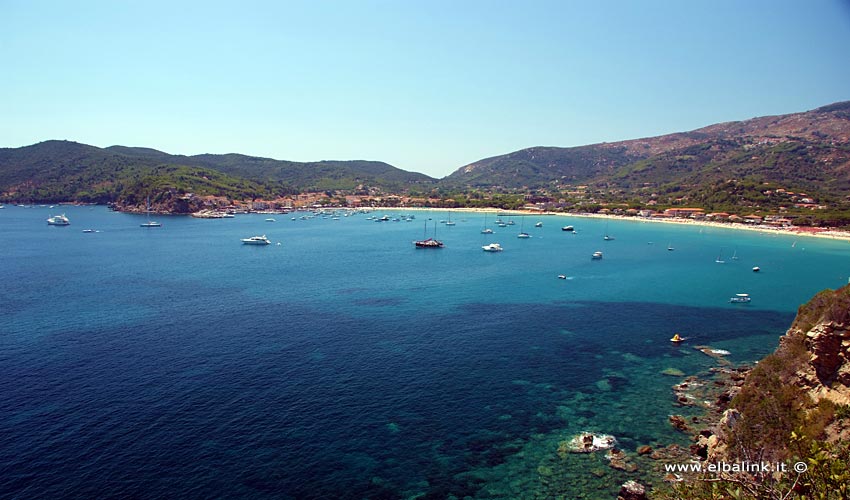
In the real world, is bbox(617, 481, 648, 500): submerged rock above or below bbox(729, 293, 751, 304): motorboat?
below

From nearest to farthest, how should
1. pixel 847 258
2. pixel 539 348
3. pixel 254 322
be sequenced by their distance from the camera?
pixel 539 348 → pixel 254 322 → pixel 847 258

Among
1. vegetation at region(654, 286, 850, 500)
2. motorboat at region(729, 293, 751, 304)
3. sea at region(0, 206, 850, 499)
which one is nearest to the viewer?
vegetation at region(654, 286, 850, 500)

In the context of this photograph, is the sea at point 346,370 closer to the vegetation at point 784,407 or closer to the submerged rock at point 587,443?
the submerged rock at point 587,443

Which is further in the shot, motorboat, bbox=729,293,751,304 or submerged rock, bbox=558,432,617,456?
motorboat, bbox=729,293,751,304

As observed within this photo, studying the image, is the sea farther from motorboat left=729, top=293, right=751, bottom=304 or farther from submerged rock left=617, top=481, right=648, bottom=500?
motorboat left=729, top=293, right=751, bottom=304

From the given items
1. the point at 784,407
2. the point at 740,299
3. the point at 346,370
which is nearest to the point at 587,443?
the point at 784,407

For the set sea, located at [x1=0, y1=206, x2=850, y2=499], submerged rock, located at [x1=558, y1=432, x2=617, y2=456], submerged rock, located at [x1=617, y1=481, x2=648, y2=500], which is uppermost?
sea, located at [x1=0, y1=206, x2=850, y2=499]

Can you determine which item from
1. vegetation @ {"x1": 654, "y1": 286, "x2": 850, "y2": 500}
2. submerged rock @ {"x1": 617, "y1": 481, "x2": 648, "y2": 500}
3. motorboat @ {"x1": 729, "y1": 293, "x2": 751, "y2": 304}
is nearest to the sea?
submerged rock @ {"x1": 617, "y1": 481, "x2": 648, "y2": 500}

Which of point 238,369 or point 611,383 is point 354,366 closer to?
point 238,369

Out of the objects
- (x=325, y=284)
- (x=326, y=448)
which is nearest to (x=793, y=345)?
(x=326, y=448)

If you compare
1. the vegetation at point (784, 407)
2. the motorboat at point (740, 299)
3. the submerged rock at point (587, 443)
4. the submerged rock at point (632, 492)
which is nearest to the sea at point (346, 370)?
the submerged rock at point (587, 443)
